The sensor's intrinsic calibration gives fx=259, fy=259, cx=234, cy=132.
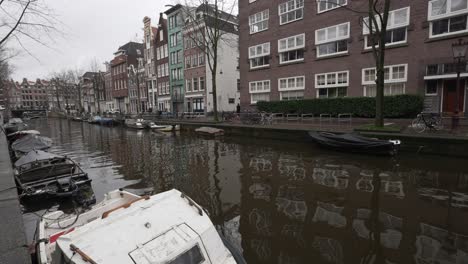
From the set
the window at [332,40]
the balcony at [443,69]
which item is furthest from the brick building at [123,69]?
the balcony at [443,69]

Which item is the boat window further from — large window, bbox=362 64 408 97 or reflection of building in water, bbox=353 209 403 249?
large window, bbox=362 64 408 97

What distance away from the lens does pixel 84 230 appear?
3.16m

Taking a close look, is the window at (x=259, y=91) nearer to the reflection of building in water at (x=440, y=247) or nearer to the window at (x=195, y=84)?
the window at (x=195, y=84)

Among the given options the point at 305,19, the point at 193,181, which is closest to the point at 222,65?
the point at 305,19

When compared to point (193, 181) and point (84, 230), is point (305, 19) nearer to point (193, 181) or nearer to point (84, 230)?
point (193, 181)

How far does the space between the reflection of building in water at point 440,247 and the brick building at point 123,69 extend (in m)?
58.4

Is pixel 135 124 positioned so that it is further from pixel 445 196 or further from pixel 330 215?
pixel 445 196

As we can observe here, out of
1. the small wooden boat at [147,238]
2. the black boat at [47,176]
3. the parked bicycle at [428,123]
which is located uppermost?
the parked bicycle at [428,123]

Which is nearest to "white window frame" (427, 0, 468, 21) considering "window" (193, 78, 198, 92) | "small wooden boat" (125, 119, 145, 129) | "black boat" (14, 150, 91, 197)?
"black boat" (14, 150, 91, 197)

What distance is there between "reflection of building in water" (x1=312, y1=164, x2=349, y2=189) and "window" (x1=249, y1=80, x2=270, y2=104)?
55.9 feet

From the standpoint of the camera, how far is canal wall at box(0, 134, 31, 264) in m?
3.57

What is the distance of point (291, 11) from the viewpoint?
2445 cm

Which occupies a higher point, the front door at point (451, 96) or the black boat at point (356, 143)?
the front door at point (451, 96)

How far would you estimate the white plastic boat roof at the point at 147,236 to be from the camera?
9.05 ft
